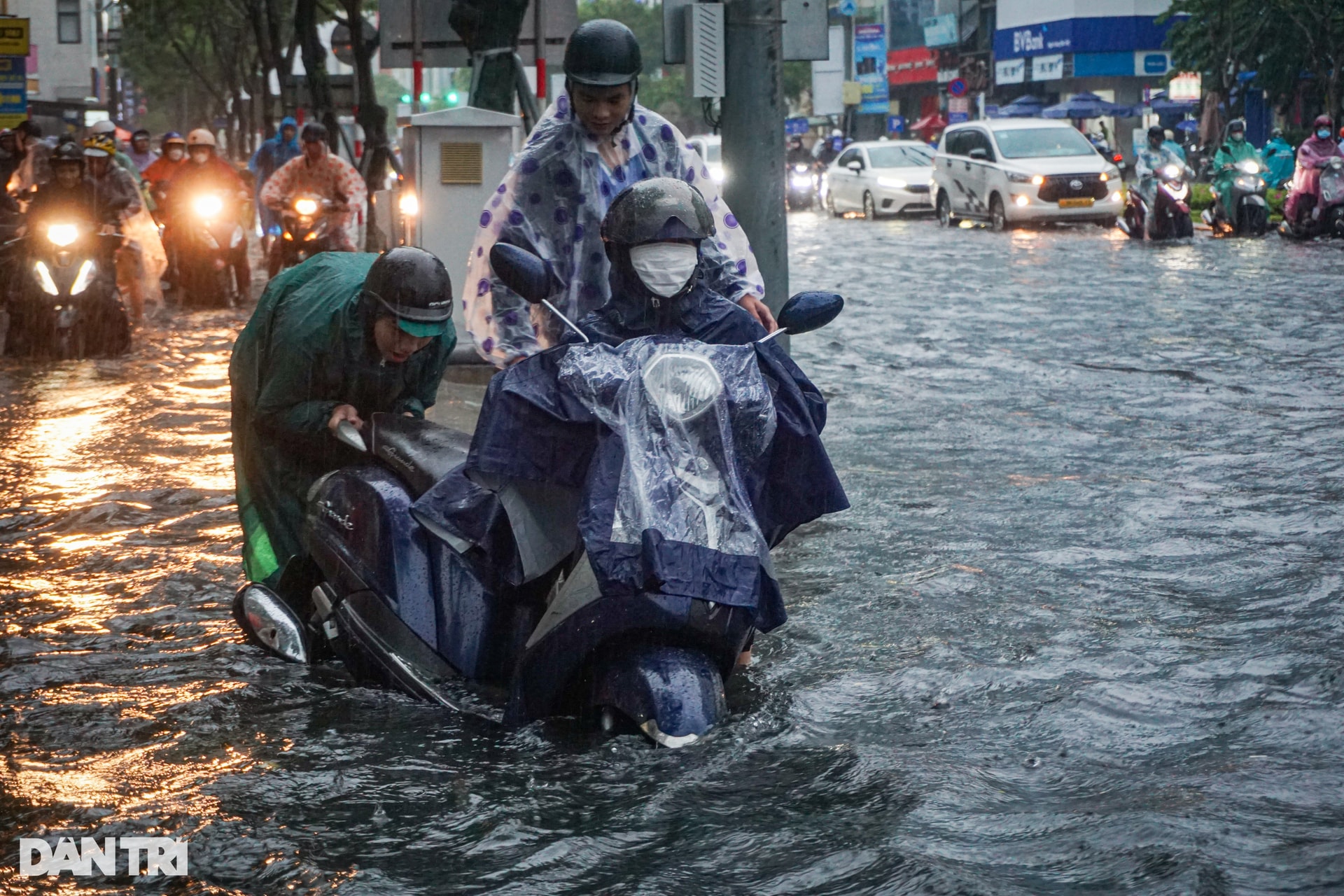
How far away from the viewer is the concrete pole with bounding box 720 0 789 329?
7.88 meters

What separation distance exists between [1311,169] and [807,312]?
754 inches

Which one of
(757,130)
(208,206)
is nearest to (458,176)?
(757,130)

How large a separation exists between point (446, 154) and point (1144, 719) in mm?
8064

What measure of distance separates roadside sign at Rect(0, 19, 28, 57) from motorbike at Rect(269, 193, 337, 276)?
4.81 metres

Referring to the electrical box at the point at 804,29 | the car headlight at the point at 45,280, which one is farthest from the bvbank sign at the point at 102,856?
the car headlight at the point at 45,280

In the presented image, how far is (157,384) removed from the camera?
11.2 metres

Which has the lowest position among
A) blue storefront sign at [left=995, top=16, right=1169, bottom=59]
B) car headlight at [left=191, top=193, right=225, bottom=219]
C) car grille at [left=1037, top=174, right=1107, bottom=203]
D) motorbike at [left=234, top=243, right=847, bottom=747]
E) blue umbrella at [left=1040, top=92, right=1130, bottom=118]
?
motorbike at [left=234, top=243, right=847, bottom=747]

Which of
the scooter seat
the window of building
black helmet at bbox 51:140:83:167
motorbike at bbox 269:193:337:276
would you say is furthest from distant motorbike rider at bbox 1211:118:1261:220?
the window of building

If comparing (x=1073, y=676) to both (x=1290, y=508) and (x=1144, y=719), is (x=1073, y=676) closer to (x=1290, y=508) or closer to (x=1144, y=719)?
(x=1144, y=719)

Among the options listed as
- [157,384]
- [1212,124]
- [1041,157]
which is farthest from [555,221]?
[1212,124]

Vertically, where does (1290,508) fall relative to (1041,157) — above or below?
below

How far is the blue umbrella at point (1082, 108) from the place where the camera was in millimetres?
49719

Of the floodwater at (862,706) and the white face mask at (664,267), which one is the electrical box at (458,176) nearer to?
the floodwater at (862,706)

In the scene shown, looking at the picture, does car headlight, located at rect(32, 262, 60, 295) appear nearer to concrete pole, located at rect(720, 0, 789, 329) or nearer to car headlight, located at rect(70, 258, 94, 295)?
car headlight, located at rect(70, 258, 94, 295)
